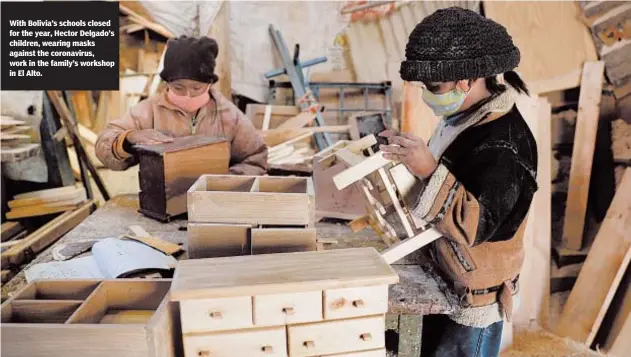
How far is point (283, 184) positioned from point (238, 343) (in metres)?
0.66

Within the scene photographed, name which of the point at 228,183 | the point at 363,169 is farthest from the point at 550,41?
the point at 228,183

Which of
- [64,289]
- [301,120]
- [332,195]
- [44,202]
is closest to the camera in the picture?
[64,289]

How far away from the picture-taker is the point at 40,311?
114 cm

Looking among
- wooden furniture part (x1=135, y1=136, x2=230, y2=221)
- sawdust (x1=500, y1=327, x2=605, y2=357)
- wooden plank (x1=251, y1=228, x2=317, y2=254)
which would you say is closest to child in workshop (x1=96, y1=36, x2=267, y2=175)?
wooden furniture part (x1=135, y1=136, x2=230, y2=221)

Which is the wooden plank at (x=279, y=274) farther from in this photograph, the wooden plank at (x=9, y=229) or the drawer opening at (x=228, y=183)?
the wooden plank at (x=9, y=229)

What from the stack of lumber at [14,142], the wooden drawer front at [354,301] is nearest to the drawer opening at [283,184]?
the wooden drawer front at [354,301]

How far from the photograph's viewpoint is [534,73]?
3.78 metres

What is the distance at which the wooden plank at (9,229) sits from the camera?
3.86 metres

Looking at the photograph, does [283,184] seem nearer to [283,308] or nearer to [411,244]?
[411,244]

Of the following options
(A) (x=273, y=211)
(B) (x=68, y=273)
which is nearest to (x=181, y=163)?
(B) (x=68, y=273)

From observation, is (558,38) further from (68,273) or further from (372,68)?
(68,273)

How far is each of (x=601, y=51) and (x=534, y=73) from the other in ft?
1.58

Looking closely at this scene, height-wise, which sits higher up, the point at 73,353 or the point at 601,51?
the point at 601,51

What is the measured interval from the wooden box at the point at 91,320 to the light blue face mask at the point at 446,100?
0.99 metres
